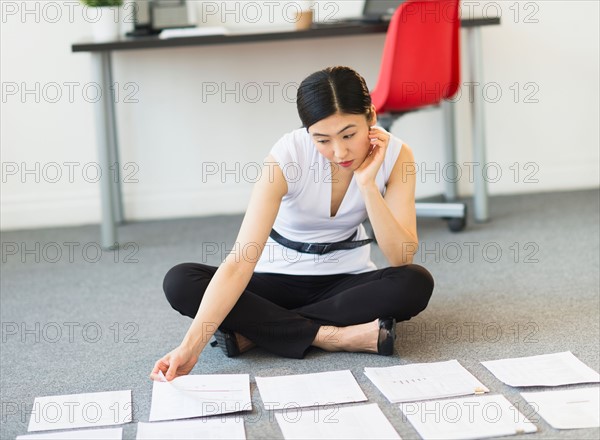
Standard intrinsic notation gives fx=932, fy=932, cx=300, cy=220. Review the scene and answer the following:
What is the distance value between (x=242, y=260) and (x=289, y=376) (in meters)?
0.29

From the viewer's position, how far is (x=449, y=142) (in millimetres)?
4023

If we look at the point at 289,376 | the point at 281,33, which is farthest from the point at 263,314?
the point at 281,33

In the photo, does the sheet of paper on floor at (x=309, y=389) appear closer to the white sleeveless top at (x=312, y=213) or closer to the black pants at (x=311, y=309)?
Result: the black pants at (x=311, y=309)

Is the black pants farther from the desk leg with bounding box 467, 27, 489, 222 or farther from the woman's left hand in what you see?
the desk leg with bounding box 467, 27, 489, 222

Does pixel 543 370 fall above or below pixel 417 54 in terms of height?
below

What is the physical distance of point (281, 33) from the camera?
3.39m

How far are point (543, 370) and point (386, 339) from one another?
0.37m

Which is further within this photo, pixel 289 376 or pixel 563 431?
pixel 289 376

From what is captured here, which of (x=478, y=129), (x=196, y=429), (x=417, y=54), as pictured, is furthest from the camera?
(x=478, y=129)

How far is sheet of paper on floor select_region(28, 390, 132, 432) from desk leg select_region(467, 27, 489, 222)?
1.98 m

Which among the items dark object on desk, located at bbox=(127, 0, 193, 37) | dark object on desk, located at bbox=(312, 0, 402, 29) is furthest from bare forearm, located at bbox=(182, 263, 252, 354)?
dark object on desk, located at bbox=(127, 0, 193, 37)

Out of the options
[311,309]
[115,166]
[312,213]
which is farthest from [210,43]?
[311,309]

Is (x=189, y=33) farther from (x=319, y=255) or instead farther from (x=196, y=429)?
(x=196, y=429)

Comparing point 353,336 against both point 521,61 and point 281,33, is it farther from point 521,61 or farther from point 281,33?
point 521,61
